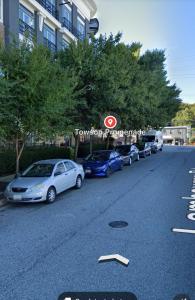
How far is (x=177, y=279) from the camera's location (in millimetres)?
5051

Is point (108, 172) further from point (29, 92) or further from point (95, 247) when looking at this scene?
point (95, 247)

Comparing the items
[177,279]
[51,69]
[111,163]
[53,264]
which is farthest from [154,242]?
[111,163]

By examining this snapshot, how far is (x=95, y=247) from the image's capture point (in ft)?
21.6

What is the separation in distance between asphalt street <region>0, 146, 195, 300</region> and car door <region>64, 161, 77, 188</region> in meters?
0.94

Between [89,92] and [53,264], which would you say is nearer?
[53,264]

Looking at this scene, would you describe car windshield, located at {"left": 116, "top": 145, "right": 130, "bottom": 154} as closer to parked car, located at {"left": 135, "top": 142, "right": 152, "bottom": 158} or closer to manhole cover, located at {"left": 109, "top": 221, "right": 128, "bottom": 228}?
parked car, located at {"left": 135, "top": 142, "right": 152, "bottom": 158}

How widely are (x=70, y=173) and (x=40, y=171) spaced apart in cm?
135

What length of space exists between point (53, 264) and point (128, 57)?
60.1ft

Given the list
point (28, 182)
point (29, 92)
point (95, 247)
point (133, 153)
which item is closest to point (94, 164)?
point (29, 92)

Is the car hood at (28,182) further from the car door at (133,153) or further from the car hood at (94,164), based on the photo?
the car door at (133,153)

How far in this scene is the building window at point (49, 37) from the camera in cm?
2661

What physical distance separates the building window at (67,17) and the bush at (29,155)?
12.3 meters

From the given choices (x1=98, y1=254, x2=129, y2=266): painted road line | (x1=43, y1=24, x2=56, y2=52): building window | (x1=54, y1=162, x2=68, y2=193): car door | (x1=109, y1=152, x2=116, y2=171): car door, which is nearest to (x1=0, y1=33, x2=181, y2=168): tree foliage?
(x1=54, y1=162, x2=68, y2=193): car door

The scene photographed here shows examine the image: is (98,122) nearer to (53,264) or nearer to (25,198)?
(25,198)
